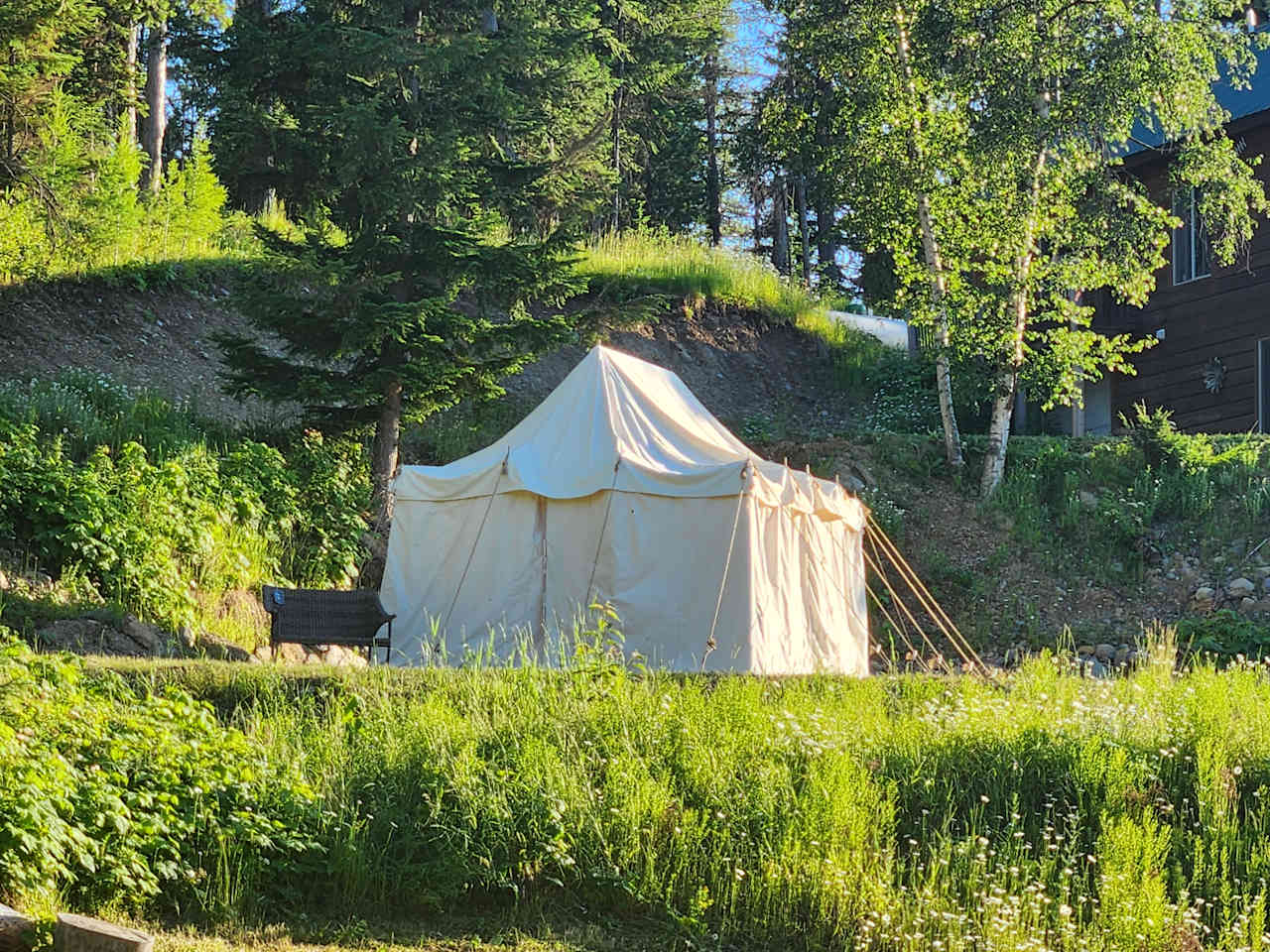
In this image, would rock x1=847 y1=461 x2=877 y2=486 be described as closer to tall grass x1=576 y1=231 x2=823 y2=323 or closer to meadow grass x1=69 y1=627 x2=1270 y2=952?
tall grass x1=576 y1=231 x2=823 y2=323

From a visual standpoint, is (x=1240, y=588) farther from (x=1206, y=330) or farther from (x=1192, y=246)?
(x=1192, y=246)

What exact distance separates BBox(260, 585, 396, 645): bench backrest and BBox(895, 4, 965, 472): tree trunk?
8.39 metres

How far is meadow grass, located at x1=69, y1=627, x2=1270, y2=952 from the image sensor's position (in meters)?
5.88

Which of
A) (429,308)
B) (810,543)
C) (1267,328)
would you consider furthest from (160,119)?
(1267,328)

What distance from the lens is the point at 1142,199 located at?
16.6 metres

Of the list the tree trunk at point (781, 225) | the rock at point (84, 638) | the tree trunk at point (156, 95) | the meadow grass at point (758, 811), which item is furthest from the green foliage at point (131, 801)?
the tree trunk at point (781, 225)

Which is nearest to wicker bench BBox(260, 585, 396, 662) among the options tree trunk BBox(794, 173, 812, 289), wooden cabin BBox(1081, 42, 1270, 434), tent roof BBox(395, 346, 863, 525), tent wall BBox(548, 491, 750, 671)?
tent roof BBox(395, 346, 863, 525)

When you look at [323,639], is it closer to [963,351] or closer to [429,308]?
[429,308]

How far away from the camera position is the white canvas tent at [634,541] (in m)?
11.4

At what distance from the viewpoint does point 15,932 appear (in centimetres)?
463

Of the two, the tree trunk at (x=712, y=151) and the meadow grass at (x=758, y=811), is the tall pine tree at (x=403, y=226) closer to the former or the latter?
the meadow grass at (x=758, y=811)

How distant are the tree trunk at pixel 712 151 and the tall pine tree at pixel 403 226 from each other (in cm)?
1801

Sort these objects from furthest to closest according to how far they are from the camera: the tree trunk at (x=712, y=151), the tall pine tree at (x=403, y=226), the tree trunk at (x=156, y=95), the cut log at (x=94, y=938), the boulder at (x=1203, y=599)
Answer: the tree trunk at (x=712, y=151) → the tree trunk at (x=156, y=95) → the boulder at (x=1203, y=599) → the tall pine tree at (x=403, y=226) → the cut log at (x=94, y=938)

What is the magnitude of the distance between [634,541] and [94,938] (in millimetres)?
7404
